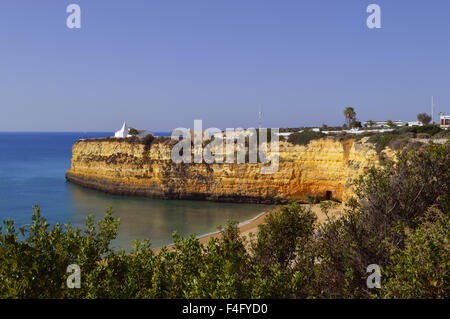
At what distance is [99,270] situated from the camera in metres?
6.63

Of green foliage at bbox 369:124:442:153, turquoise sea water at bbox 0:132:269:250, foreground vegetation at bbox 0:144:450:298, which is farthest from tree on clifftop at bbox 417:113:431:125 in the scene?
foreground vegetation at bbox 0:144:450:298

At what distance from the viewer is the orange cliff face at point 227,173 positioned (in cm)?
3297

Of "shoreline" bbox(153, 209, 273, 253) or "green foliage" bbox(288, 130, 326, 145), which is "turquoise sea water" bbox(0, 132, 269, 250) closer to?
"shoreline" bbox(153, 209, 273, 253)

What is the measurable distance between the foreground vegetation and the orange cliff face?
1750 cm

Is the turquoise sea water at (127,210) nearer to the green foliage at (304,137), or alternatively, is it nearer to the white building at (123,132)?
the green foliage at (304,137)

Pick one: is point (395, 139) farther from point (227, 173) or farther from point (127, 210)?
point (127, 210)

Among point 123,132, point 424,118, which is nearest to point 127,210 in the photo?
point 123,132

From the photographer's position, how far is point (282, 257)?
973cm

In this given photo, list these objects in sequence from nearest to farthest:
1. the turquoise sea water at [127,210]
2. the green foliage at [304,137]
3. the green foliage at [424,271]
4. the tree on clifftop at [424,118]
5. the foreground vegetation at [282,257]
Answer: the green foliage at [424,271] → the foreground vegetation at [282,257] → the turquoise sea water at [127,210] → the green foliage at [304,137] → the tree on clifftop at [424,118]

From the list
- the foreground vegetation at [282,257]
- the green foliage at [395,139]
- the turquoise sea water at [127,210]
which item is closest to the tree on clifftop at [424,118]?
the green foliage at [395,139]

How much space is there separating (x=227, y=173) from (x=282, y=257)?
27.8 m

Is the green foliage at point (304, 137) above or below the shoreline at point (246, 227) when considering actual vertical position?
above

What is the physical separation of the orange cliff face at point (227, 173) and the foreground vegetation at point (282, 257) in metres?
17.5
